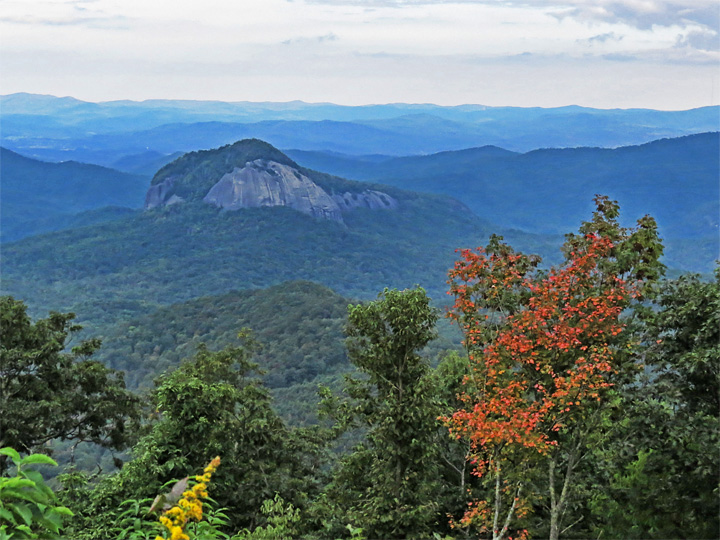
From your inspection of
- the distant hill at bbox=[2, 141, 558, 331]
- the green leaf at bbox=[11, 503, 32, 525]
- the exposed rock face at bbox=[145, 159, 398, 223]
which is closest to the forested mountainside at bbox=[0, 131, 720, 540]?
the green leaf at bbox=[11, 503, 32, 525]

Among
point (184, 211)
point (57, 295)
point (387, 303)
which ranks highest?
point (387, 303)

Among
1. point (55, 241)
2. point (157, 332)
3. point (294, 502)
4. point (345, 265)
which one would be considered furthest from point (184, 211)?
point (294, 502)

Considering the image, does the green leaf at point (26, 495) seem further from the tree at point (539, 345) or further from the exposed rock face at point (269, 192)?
the exposed rock face at point (269, 192)

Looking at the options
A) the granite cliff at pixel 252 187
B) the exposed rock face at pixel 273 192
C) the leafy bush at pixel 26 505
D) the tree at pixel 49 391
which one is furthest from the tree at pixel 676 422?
the granite cliff at pixel 252 187

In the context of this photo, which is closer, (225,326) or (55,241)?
(225,326)

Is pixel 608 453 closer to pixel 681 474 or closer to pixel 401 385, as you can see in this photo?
pixel 681 474

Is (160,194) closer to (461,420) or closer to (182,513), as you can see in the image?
(461,420)
